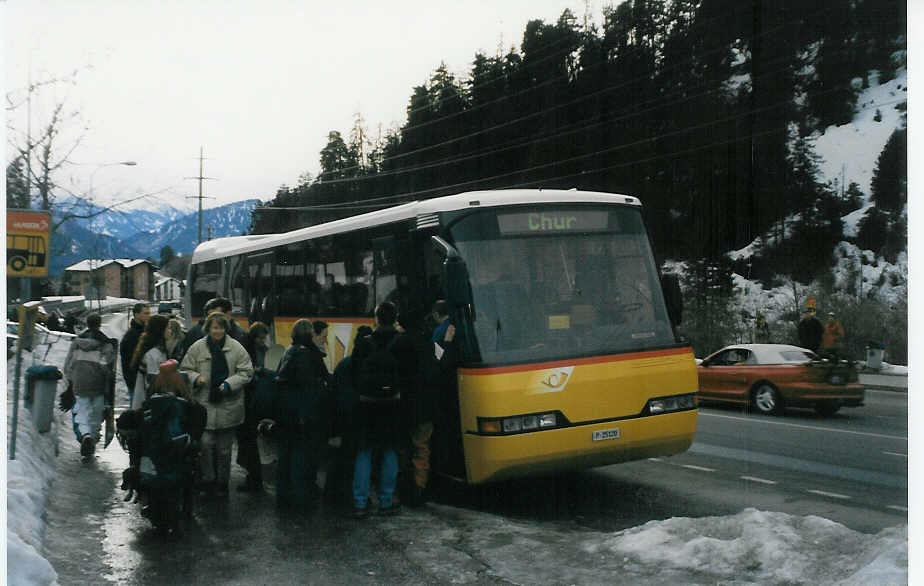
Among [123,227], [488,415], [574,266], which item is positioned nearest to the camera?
[488,415]

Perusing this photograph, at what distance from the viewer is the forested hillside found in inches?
661

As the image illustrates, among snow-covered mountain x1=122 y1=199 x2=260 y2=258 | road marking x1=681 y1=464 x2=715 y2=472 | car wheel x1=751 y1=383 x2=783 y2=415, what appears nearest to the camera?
road marking x1=681 y1=464 x2=715 y2=472

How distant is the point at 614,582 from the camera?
5594 millimetres

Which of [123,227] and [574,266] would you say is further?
[123,227]

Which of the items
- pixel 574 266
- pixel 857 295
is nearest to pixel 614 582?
pixel 574 266

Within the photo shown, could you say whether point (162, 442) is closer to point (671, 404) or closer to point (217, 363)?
point (217, 363)

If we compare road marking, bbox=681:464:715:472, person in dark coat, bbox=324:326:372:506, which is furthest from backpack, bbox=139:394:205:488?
road marking, bbox=681:464:715:472

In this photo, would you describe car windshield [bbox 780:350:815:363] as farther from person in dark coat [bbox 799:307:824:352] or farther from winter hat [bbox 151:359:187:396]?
winter hat [bbox 151:359:187:396]

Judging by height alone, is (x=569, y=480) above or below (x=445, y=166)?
below

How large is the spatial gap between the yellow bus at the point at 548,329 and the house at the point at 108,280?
3.95 metres

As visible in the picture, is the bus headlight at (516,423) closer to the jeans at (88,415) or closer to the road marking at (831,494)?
the road marking at (831,494)

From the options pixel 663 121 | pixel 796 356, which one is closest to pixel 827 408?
pixel 796 356
